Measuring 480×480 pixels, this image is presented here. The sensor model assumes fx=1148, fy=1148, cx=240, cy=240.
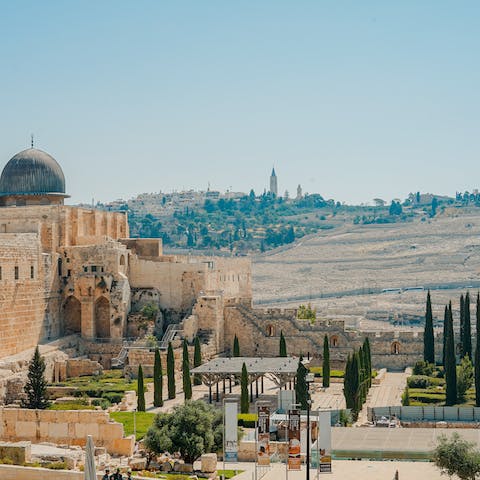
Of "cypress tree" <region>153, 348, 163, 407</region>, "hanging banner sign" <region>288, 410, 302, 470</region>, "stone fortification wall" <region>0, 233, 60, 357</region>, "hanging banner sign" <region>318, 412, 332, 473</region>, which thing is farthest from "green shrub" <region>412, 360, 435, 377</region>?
"hanging banner sign" <region>288, 410, 302, 470</region>

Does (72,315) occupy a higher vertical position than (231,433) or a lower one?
higher

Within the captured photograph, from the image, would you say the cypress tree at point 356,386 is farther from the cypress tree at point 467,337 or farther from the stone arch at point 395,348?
the stone arch at point 395,348

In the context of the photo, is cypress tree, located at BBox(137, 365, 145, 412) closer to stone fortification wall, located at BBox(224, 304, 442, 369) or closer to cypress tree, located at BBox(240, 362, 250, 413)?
cypress tree, located at BBox(240, 362, 250, 413)

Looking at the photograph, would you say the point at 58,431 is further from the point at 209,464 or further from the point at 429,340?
the point at 429,340

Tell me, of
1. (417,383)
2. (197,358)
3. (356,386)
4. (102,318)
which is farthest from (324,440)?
(102,318)

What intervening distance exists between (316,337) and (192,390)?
955cm

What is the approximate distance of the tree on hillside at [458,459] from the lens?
28.6m

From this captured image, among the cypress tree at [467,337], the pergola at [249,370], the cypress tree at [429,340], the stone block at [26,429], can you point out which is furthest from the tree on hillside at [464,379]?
the stone block at [26,429]

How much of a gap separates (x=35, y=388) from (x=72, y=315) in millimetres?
12909

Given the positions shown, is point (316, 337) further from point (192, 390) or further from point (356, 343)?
point (192, 390)

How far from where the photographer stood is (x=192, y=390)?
1793 inches

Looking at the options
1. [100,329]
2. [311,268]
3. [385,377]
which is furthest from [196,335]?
[311,268]

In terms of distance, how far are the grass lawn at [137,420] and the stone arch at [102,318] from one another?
501 inches

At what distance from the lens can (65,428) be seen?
35.4 m
